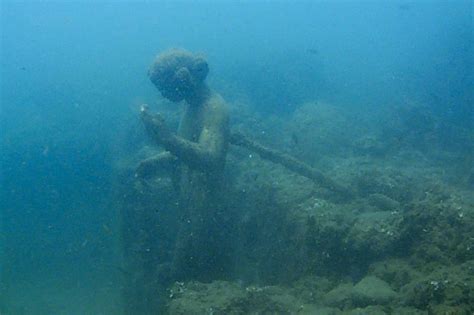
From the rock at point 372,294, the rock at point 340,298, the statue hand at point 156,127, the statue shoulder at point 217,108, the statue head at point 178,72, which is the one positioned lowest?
the rock at point 340,298

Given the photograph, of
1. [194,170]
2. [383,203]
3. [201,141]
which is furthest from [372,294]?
[194,170]

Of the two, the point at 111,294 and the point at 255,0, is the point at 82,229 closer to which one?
the point at 111,294

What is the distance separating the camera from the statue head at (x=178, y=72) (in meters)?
6.81

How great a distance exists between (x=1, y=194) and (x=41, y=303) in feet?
30.3

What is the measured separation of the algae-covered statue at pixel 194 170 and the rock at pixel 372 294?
3306 millimetres

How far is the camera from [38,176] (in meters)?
18.7

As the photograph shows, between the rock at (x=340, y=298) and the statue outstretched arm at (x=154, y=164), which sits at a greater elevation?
the statue outstretched arm at (x=154, y=164)

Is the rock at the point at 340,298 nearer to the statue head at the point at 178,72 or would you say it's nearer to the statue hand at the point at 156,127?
the statue hand at the point at 156,127

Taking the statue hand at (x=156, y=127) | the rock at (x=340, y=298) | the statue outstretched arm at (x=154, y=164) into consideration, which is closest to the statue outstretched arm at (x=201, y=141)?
the statue hand at (x=156, y=127)

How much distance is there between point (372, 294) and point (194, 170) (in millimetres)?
4095

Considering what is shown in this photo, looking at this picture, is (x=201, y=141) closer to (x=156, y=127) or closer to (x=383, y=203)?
(x=156, y=127)

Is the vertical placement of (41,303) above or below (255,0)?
below

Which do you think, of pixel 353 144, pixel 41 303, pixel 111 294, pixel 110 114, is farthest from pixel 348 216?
pixel 110 114

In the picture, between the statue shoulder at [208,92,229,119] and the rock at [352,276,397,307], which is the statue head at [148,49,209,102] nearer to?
the statue shoulder at [208,92,229,119]
